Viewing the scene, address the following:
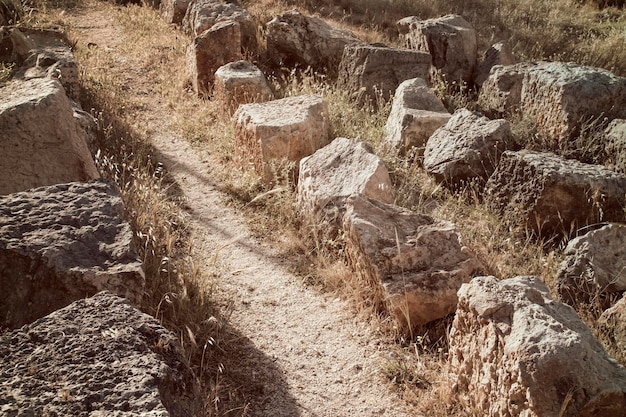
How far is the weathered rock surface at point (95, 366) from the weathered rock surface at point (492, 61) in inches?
280

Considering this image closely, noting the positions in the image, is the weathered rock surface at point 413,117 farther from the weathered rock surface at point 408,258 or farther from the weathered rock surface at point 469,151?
the weathered rock surface at point 408,258

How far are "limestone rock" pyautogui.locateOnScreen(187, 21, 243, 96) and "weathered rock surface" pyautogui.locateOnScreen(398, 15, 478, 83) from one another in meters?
2.76

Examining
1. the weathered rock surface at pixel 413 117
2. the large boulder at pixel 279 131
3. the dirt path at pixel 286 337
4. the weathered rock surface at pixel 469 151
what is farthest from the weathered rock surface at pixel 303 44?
the dirt path at pixel 286 337

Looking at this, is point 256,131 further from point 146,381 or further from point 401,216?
point 146,381

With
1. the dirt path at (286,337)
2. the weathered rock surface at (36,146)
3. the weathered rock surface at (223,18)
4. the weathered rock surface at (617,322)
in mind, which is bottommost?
Result: the dirt path at (286,337)

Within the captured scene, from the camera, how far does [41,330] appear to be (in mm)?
2787

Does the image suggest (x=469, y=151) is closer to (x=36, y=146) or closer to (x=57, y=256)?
(x=36, y=146)

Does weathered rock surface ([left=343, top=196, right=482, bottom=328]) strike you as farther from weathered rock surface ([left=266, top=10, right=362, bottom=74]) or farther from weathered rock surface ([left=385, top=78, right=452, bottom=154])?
weathered rock surface ([left=266, top=10, right=362, bottom=74])

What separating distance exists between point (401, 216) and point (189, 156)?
9.81 ft

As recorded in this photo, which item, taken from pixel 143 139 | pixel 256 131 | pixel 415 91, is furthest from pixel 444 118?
pixel 143 139

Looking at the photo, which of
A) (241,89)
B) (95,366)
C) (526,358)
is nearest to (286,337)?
(526,358)

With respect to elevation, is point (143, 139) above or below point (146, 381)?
below

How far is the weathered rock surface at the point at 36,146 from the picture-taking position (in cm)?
473

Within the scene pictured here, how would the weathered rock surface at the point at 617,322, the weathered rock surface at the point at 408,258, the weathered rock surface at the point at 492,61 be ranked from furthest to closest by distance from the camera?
the weathered rock surface at the point at 492,61 → the weathered rock surface at the point at 408,258 → the weathered rock surface at the point at 617,322
